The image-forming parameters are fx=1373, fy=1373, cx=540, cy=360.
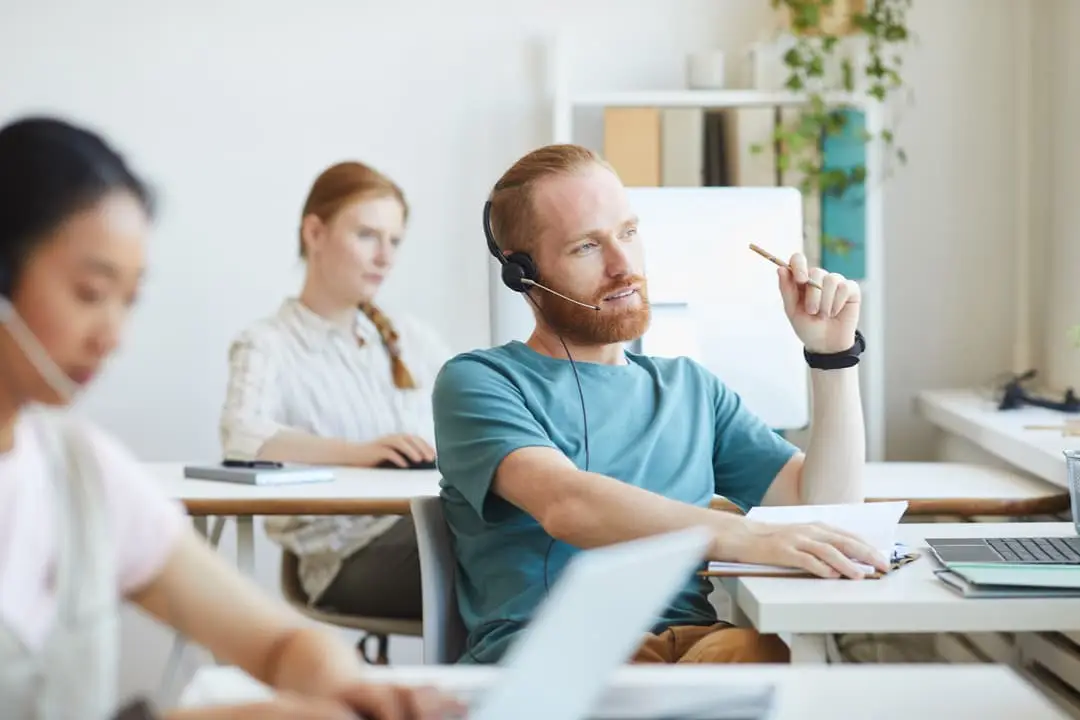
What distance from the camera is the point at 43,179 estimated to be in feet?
2.59

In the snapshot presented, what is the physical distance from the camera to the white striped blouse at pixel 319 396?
2.77m

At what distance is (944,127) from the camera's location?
13.1ft

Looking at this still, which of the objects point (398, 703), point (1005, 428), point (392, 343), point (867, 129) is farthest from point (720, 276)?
point (398, 703)

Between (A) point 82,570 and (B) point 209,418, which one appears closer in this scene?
(A) point 82,570

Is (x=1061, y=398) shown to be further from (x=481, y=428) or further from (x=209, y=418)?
(x=209, y=418)

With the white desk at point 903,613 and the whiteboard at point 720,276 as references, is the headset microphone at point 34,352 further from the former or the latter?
the whiteboard at point 720,276

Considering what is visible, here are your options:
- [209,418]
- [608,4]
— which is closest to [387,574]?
[209,418]

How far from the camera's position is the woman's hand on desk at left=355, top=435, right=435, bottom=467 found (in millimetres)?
2721

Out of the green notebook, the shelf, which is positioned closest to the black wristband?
the green notebook

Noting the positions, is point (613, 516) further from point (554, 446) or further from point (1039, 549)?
point (1039, 549)

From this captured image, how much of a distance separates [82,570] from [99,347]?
5.0 inches

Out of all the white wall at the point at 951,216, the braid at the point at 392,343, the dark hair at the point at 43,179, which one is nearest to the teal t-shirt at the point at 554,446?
the dark hair at the point at 43,179

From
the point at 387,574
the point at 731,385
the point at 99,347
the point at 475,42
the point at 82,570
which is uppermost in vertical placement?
the point at 475,42

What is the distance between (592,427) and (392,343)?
4.31 feet
